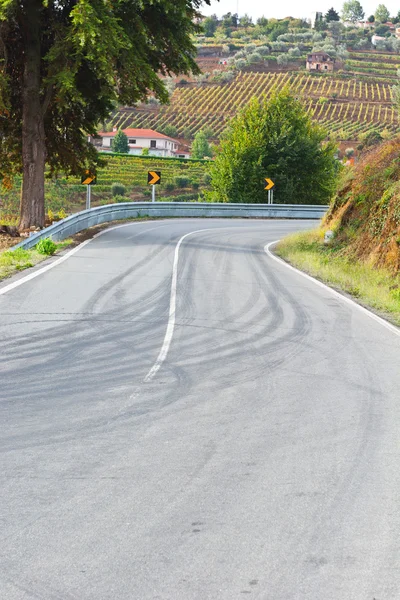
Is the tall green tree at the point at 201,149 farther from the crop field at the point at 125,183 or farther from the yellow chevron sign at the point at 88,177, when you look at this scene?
the yellow chevron sign at the point at 88,177

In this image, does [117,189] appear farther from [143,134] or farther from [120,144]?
[143,134]

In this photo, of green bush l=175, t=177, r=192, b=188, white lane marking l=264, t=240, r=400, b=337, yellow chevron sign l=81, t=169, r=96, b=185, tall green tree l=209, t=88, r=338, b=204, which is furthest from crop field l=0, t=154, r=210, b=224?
white lane marking l=264, t=240, r=400, b=337

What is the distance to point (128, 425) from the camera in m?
8.25

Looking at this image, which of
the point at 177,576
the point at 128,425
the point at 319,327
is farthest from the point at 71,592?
the point at 319,327

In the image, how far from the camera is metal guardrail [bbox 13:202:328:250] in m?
28.2

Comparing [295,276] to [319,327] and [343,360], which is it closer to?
[319,327]

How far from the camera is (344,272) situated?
74.0 ft

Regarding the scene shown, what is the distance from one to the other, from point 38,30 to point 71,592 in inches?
1056

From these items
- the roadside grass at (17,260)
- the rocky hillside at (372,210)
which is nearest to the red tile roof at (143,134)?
the rocky hillside at (372,210)

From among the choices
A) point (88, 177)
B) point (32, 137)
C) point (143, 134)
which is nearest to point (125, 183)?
point (143, 134)

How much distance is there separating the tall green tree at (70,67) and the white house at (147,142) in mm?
105819

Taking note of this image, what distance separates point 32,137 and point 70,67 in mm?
3086

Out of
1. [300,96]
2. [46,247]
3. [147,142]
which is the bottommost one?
[46,247]

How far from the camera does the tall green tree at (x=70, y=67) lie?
2675cm
